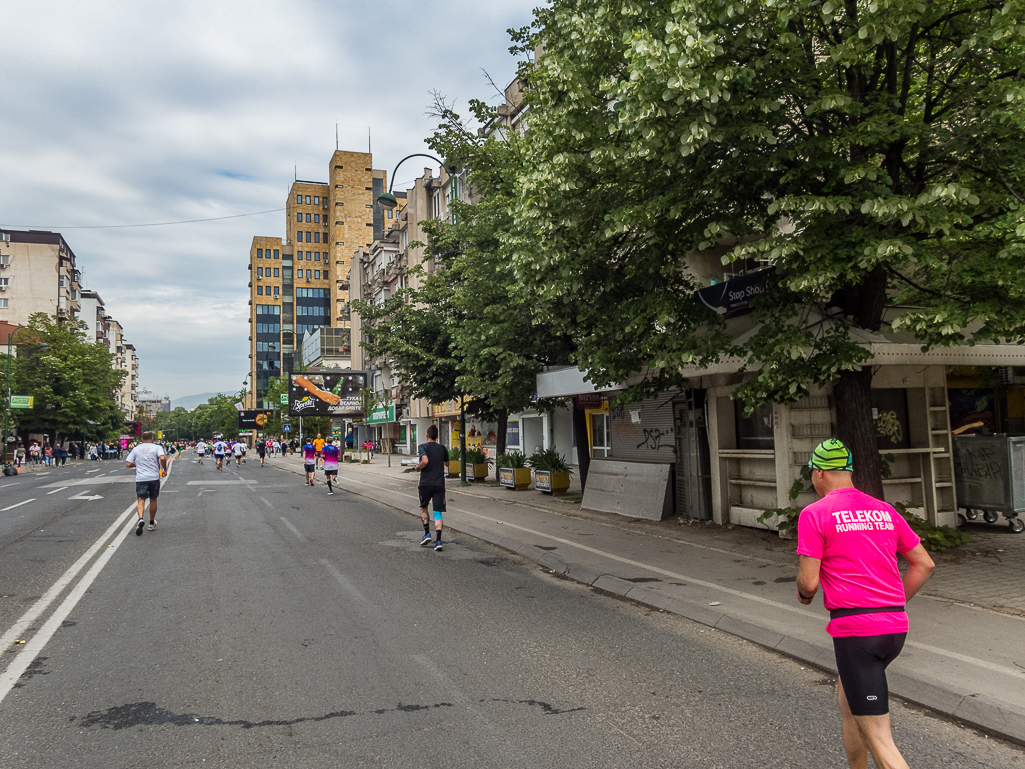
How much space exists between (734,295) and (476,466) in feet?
49.3

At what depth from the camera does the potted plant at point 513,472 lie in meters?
20.5

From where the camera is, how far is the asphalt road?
12.6 ft

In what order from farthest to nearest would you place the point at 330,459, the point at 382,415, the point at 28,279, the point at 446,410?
the point at 28,279, the point at 382,415, the point at 446,410, the point at 330,459

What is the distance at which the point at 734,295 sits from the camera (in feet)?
34.3

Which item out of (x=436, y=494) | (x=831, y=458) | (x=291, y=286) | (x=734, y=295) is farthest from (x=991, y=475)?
(x=291, y=286)

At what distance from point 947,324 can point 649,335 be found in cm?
313

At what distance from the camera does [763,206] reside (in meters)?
7.99

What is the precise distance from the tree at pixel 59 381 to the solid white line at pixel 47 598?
57.3 m

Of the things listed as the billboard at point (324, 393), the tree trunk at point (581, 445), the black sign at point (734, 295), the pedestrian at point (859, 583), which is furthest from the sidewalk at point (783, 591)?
the billboard at point (324, 393)

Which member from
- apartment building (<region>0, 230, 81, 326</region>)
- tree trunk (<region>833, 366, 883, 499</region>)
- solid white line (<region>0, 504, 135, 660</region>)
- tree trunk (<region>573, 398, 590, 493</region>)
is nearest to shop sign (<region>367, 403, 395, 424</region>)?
tree trunk (<region>573, 398, 590, 493</region>)

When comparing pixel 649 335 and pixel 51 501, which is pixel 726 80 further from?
pixel 51 501

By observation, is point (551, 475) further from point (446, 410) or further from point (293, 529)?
point (446, 410)

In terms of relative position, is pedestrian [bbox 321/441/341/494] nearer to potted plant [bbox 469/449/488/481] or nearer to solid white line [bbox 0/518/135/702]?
potted plant [bbox 469/449/488/481]

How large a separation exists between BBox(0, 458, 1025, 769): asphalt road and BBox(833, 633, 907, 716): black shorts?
0.97m
